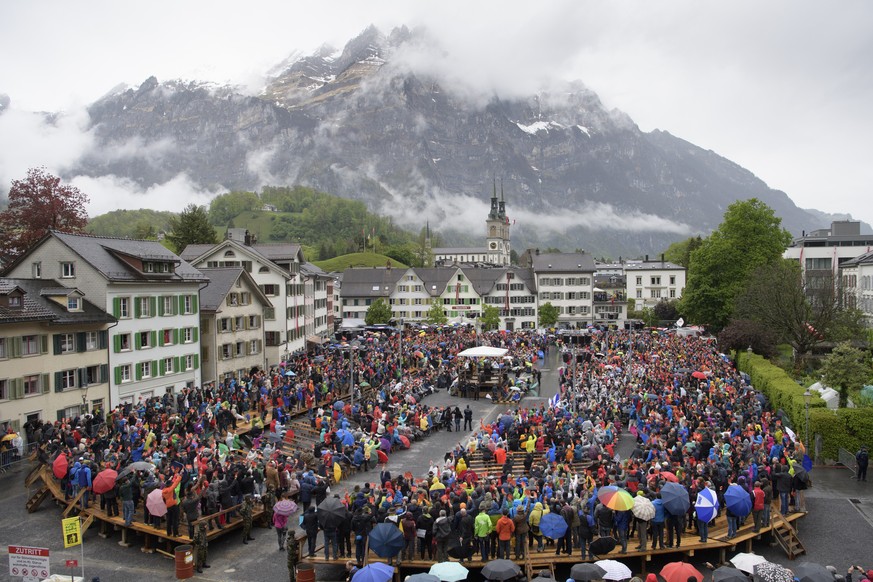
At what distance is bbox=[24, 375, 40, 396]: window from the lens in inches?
1294

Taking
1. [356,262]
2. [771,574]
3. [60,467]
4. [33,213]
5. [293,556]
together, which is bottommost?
[293,556]

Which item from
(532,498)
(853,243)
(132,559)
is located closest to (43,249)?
(132,559)

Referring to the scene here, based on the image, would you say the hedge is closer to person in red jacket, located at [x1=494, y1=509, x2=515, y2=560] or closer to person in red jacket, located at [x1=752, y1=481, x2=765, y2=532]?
person in red jacket, located at [x1=752, y1=481, x2=765, y2=532]

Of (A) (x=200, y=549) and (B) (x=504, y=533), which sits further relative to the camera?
(A) (x=200, y=549)

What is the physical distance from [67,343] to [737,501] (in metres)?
31.8

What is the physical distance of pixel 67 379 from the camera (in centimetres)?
3541

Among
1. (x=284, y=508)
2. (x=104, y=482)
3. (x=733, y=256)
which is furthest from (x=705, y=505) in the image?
(x=733, y=256)

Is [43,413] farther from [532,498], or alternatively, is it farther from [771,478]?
[771,478]

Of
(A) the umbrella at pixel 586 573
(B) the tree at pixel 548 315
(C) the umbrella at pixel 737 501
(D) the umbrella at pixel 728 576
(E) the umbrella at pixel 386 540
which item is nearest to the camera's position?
(D) the umbrella at pixel 728 576

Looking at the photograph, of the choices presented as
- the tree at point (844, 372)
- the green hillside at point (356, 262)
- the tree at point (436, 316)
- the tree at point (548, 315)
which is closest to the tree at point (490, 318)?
the tree at point (436, 316)

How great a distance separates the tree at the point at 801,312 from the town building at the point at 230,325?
38.9 meters

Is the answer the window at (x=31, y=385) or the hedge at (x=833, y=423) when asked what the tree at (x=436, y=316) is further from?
the window at (x=31, y=385)

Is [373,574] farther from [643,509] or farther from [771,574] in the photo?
[771,574]

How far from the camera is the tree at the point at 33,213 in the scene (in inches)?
2132
